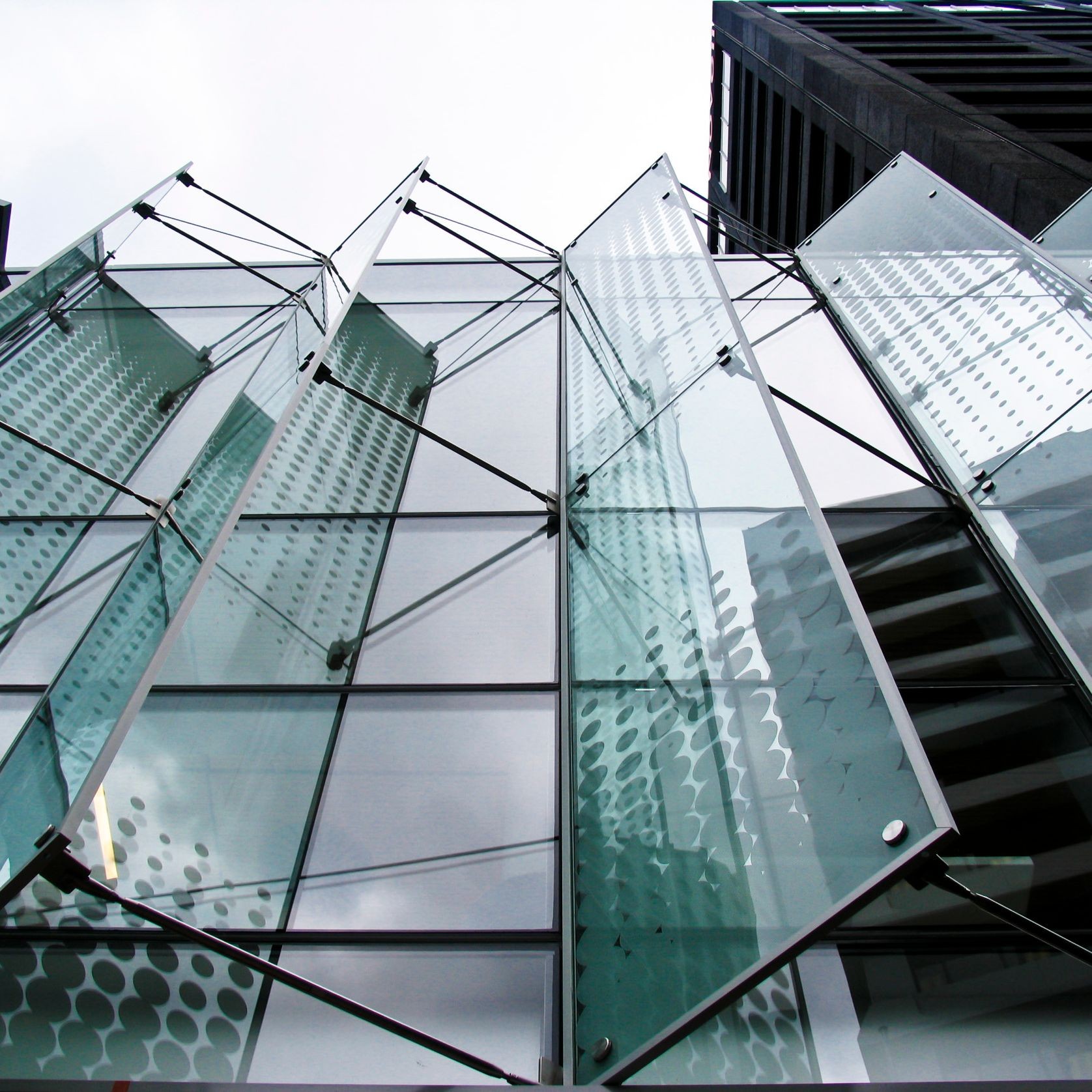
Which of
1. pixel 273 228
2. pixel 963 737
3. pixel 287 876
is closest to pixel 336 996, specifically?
pixel 287 876

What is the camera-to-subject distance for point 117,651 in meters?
4.54

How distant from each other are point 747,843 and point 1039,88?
2634 centimetres

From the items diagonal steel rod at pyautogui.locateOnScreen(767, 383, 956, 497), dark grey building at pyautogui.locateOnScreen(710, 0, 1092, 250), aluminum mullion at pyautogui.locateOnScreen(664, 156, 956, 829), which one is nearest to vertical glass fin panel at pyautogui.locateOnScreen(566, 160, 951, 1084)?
aluminum mullion at pyautogui.locateOnScreen(664, 156, 956, 829)

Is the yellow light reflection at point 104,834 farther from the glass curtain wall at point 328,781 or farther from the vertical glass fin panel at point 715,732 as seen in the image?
the vertical glass fin panel at point 715,732

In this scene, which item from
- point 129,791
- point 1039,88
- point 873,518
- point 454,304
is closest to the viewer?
point 129,791

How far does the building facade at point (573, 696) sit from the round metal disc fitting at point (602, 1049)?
17 mm

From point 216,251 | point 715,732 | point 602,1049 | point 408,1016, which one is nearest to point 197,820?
point 408,1016

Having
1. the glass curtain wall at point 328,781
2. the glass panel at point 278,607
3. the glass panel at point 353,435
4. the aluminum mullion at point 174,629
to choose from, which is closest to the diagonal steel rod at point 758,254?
the glass panel at point 353,435

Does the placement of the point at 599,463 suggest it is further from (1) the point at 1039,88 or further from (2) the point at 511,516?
(1) the point at 1039,88

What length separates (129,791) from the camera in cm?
331

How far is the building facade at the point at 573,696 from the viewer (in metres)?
3.21

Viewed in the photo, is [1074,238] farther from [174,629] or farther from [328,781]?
[174,629]

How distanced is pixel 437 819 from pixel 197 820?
4.91ft

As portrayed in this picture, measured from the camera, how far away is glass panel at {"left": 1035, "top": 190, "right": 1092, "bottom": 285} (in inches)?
359
